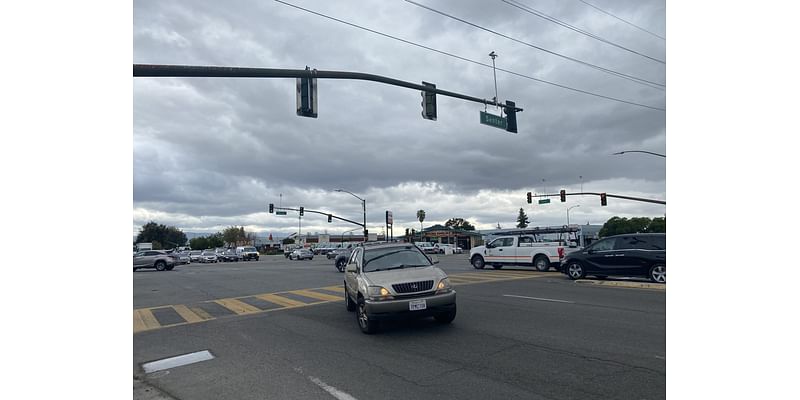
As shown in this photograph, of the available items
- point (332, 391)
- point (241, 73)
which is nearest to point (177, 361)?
point (332, 391)

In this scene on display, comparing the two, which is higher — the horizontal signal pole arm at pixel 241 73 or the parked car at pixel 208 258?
the horizontal signal pole arm at pixel 241 73

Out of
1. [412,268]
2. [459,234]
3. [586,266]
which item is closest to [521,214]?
[459,234]

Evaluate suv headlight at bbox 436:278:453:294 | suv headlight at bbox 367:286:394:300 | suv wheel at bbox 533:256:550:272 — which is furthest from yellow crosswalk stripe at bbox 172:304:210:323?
suv wheel at bbox 533:256:550:272

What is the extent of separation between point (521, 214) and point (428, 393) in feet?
486

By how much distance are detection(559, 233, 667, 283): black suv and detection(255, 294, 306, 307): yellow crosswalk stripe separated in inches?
417

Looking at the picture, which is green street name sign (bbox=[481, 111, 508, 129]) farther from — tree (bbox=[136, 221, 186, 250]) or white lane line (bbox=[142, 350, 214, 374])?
tree (bbox=[136, 221, 186, 250])

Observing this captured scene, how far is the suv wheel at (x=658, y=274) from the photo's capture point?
49.6 ft

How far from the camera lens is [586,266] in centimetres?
1720

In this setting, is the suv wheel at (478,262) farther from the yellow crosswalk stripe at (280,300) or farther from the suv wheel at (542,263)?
the yellow crosswalk stripe at (280,300)

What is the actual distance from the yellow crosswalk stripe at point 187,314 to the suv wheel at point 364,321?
457cm

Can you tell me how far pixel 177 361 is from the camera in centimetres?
712

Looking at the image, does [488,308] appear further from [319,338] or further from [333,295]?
[333,295]

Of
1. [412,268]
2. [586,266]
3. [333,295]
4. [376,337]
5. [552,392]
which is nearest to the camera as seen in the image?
[552,392]

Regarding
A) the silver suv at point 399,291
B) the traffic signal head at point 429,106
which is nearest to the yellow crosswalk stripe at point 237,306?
the silver suv at point 399,291
